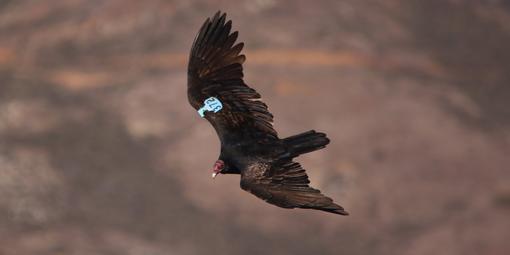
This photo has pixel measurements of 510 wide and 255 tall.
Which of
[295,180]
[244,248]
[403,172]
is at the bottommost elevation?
[295,180]

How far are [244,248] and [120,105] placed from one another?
888 centimetres

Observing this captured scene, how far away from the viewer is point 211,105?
20.5m

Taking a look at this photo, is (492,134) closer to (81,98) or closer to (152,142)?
(152,142)

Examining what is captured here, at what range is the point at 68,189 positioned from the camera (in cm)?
4638

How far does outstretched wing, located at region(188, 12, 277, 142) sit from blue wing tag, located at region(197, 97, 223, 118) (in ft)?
0.18

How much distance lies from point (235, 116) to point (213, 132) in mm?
26695

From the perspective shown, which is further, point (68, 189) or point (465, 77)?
point (465, 77)

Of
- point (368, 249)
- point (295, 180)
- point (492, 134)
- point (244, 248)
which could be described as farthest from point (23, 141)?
point (295, 180)

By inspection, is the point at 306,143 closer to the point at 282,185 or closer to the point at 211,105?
the point at 282,185

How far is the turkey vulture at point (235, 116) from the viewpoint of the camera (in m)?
19.5

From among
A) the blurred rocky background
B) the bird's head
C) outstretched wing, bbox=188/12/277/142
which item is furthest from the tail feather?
the blurred rocky background

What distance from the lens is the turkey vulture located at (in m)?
19.5

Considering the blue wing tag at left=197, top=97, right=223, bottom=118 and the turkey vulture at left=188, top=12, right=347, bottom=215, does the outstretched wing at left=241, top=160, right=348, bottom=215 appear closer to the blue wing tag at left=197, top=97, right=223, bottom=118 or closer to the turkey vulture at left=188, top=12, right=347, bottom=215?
the turkey vulture at left=188, top=12, right=347, bottom=215

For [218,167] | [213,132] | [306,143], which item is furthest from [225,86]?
[213,132]
